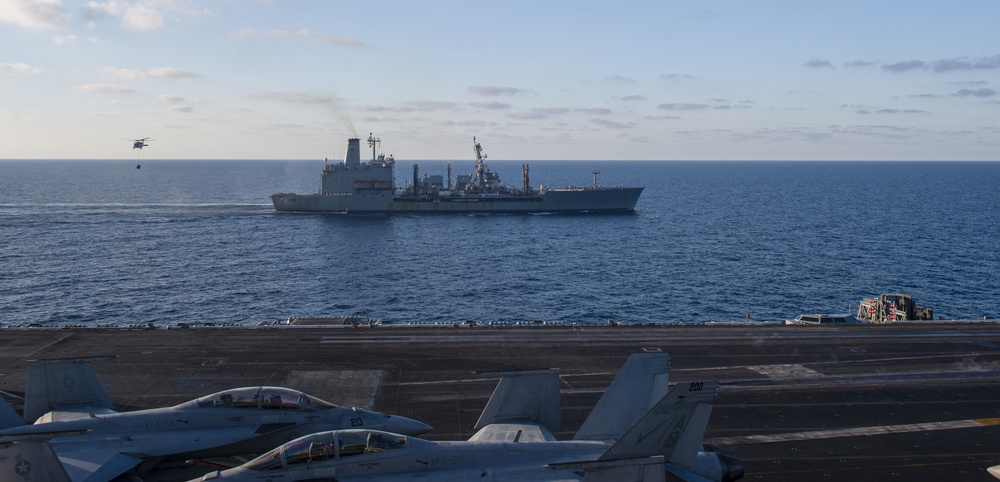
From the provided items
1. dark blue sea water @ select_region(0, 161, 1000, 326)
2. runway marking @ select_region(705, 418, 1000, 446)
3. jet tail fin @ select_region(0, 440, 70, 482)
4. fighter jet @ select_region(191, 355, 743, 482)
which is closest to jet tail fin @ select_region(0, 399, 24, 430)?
jet tail fin @ select_region(0, 440, 70, 482)

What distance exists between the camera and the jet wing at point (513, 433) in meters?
22.3

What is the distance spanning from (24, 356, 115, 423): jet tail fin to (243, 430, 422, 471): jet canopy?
1031 cm

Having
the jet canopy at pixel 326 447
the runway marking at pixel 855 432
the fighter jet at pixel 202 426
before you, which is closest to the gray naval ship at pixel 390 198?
the runway marking at pixel 855 432

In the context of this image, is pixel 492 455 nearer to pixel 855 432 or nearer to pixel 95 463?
pixel 95 463

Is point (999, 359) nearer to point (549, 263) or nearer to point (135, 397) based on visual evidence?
point (135, 397)

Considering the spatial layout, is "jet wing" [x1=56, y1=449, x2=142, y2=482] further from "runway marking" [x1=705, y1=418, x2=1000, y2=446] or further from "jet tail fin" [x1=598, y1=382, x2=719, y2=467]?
"runway marking" [x1=705, y1=418, x2=1000, y2=446]

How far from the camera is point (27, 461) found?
1806cm

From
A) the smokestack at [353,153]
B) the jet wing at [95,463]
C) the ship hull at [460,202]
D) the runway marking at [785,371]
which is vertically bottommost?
the runway marking at [785,371]

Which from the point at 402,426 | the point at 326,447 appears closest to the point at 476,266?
the point at 402,426

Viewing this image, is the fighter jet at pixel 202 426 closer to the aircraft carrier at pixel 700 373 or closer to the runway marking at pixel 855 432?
the aircraft carrier at pixel 700 373

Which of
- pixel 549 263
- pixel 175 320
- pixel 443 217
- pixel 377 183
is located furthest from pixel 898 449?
pixel 377 183

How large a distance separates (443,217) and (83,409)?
5215 inches

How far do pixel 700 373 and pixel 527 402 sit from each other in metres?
17.7

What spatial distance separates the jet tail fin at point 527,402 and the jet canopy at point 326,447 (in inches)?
196
